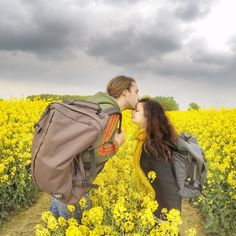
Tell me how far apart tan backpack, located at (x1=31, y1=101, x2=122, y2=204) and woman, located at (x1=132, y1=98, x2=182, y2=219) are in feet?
2.18

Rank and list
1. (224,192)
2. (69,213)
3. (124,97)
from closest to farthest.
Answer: (124,97)
(69,213)
(224,192)

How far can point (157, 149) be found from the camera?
3.61 meters

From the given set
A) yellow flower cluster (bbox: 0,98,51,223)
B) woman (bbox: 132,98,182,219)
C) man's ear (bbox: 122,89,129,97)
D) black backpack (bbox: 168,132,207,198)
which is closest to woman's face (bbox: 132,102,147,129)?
woman (bbox: 132,98,182,219)

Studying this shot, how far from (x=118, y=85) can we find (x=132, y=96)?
0.15 metres

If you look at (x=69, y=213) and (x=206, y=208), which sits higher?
(x=69, y=213)

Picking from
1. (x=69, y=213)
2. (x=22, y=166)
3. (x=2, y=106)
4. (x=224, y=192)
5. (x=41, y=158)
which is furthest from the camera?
(x=2, y=106)

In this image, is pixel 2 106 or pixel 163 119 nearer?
pixel 163 119

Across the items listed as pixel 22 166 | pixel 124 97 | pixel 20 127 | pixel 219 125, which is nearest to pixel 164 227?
pixel 124 97

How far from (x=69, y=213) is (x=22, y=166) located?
11.4ft

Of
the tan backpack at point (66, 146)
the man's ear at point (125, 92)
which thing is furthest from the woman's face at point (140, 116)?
the tan backpack at point (66, 146)

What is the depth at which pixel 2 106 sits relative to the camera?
10.8m

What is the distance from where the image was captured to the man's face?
3.62 metres

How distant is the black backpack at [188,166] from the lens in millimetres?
3609

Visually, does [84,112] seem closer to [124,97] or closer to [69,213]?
[124,97]
